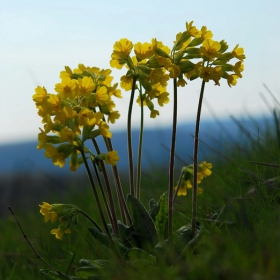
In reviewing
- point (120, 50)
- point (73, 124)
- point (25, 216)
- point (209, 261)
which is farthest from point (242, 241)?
point (25, 216)

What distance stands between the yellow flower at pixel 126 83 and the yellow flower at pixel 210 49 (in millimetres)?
423

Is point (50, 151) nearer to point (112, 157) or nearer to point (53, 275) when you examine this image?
point (112, 157)

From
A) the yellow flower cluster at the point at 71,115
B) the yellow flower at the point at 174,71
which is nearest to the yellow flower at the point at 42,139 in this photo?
the yellow flower cluster at the point at 71,115

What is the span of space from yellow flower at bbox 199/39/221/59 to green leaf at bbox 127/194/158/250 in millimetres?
802

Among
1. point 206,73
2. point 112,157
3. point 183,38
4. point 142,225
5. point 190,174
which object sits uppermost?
point 183,38

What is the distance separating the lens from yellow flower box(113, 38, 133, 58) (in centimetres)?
252

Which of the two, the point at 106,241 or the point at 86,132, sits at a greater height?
the point at 86,132

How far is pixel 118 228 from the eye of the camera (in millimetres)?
2482

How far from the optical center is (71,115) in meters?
2.22

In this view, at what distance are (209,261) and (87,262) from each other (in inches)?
33.1

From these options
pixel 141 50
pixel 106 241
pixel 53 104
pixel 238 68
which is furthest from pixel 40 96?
pixel 238 68

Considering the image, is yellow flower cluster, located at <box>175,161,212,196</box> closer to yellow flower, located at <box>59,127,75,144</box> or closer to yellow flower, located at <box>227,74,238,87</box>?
yellow flower, located at <box>227,74,238,87</box>

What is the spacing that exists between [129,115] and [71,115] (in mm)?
380

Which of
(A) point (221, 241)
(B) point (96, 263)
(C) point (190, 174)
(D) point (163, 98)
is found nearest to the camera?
(A) point (221, 241)
